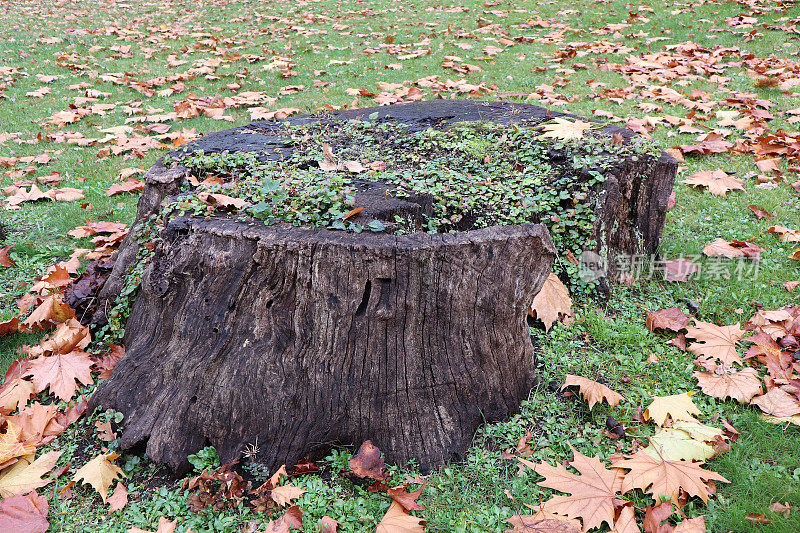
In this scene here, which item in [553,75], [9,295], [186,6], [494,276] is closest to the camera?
[494,276]

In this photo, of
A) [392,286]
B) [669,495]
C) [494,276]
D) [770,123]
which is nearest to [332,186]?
[392,286]

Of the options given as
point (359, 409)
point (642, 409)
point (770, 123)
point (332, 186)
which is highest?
point (332, 186)

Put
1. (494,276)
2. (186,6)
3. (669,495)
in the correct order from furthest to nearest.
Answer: (186,6) → (494,276) → (669,495)

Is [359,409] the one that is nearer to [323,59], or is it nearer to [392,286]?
[392,286]

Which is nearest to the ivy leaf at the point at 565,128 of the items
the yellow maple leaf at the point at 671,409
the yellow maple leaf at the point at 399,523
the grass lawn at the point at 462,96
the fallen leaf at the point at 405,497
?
the grass lawn at the point at 462,96

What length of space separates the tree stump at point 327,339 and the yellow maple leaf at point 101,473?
4.4 inches

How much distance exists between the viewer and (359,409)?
241 centimetres

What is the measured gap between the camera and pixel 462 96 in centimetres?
678

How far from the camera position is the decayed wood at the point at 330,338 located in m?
2.23

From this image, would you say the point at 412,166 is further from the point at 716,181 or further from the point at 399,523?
the point at 716,181

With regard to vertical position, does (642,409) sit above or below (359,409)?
below

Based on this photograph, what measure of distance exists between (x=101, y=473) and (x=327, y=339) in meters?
1.12

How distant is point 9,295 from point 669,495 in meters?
3.89

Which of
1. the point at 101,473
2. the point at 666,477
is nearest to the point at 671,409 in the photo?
the point at 666,477
